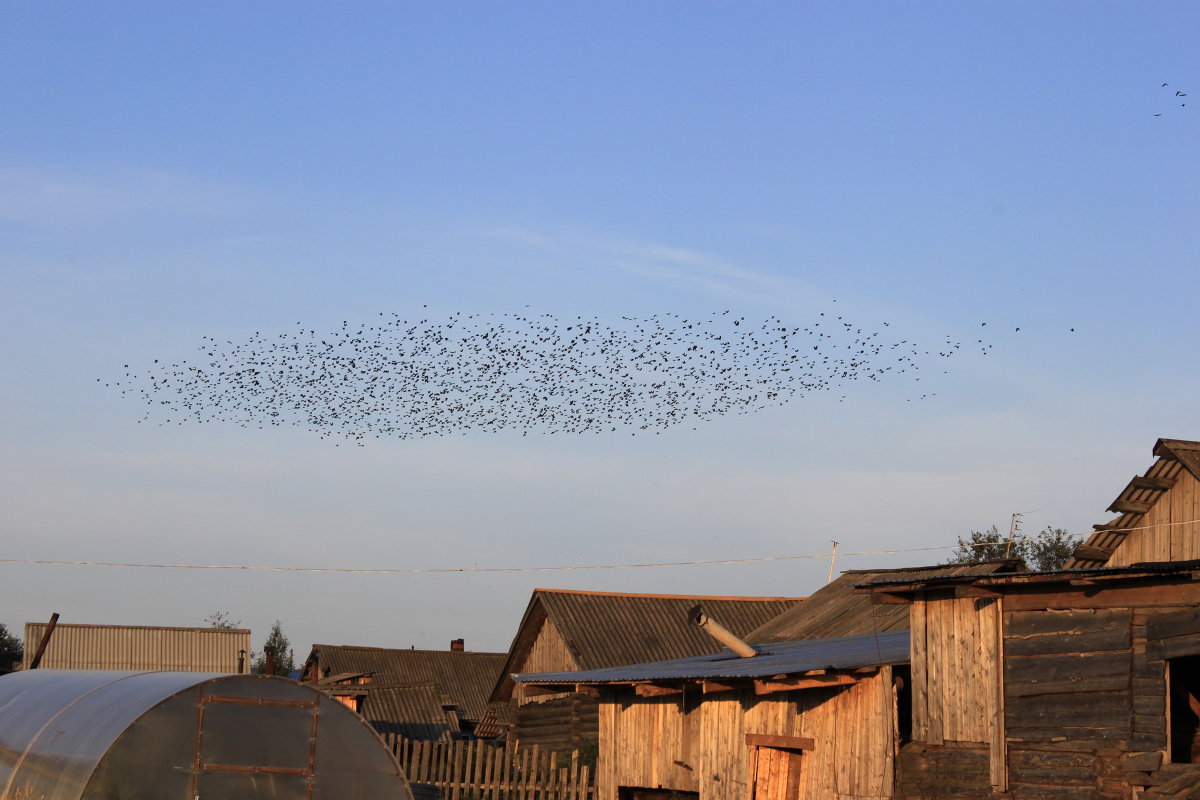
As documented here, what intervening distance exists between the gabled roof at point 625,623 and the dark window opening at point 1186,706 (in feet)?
67.9

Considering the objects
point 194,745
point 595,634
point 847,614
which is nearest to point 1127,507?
point 847,614

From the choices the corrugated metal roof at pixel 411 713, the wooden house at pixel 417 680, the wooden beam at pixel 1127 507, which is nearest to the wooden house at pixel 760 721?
the wooden beam at pixel 1127 507

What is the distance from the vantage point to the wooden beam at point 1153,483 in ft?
72.1

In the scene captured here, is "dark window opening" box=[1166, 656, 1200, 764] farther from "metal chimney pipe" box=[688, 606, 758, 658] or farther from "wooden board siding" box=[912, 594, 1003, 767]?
"metal chimney pipe" box=[688, 606, 758, 658]

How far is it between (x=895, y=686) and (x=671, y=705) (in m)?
5.12

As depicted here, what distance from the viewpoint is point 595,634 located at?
36.5m

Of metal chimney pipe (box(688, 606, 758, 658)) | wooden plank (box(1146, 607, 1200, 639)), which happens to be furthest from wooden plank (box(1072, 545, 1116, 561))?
wooden plank (box(1146, 607, 1200, 639))

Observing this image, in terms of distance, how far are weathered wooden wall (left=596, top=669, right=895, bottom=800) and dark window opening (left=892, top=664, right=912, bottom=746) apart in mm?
261

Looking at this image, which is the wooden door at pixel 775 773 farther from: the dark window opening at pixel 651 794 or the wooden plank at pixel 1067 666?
the wooden plank at pixel 1067 666

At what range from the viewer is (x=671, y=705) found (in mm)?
19828

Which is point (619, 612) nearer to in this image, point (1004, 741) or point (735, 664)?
point (735, 664)

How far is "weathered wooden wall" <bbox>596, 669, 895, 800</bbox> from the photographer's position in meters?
15.5

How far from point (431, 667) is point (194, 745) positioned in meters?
41.7

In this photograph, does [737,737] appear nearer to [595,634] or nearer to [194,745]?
[194,745]
